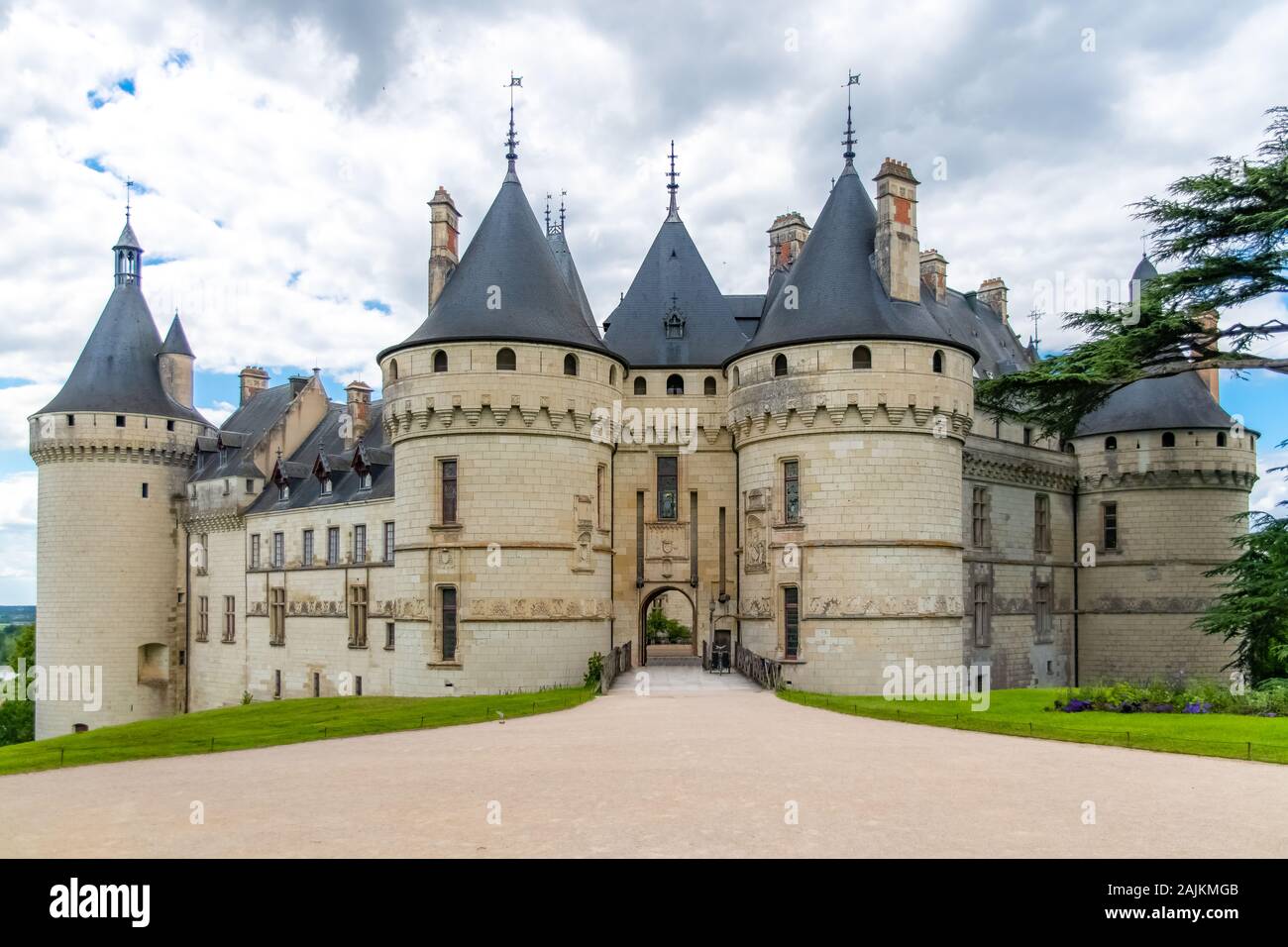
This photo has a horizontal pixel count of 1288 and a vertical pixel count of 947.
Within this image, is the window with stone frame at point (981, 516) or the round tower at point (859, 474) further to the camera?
the window with stone frame at point (981, 516)

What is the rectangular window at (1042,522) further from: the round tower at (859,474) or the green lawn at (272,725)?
the green lawn at (272,725)

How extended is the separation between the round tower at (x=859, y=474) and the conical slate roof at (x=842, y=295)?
0.06 m

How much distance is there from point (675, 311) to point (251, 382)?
2951 centimetres

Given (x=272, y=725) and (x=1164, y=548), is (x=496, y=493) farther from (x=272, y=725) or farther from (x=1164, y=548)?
(x=1164, y=548)

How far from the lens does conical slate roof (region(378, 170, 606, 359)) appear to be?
30953 mm

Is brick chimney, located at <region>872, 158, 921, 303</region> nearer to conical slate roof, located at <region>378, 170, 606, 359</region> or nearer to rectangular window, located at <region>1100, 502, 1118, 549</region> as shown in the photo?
conical slate roof, located at <region>378, 170, 606, 359</region>

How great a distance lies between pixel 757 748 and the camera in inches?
709

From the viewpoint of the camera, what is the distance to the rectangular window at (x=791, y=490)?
30797mm

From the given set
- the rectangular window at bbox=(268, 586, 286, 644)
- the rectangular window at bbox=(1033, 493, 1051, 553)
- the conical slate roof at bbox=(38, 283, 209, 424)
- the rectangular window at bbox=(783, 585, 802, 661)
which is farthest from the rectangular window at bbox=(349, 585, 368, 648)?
the rectangular window at bbox=(1033, 493, 1051, 553)

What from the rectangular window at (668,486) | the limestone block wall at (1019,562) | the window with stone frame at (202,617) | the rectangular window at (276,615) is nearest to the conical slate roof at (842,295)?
the rectangular window at (668,486)

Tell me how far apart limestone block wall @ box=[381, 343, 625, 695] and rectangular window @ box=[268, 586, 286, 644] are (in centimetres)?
1523

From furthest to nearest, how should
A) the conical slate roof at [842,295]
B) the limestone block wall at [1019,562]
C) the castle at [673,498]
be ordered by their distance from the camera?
the limestone block wall at [1019,562]
the conical slate roof at [842,295]
the castle at [673,498]

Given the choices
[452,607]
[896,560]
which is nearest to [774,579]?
[896,560]
